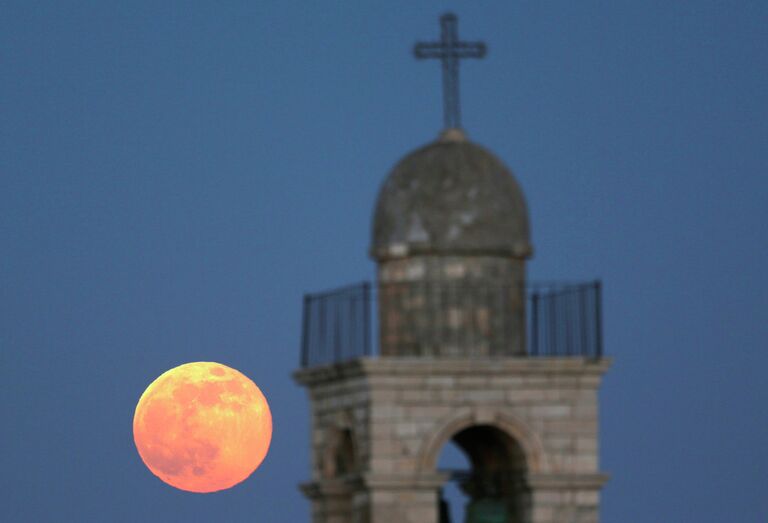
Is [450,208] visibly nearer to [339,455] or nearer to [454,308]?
[454,308]

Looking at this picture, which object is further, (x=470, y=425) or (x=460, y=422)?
(x=470, y=425)

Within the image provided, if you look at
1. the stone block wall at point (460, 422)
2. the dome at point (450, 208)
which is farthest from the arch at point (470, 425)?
the dome at point (450, 208)

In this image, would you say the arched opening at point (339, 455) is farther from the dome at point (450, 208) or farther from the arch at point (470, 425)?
the dome at point (450, 208)

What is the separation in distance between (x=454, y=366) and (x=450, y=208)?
2806mm

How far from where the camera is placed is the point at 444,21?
5928 cm

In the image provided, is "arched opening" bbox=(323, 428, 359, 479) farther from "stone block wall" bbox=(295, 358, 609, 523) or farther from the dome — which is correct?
the dome

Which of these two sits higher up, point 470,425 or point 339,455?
point 470,425

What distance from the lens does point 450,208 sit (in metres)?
57.5

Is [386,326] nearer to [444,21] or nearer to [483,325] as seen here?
[483,325]

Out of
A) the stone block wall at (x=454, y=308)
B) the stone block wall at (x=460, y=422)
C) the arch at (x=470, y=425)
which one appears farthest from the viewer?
the stone block wall at (x=454, y=308)

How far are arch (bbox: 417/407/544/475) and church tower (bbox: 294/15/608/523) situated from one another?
2cm

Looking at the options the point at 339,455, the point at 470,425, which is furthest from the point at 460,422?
the point at 339,455

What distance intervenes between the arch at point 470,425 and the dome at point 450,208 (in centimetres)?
281

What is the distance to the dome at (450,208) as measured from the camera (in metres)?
57.5
